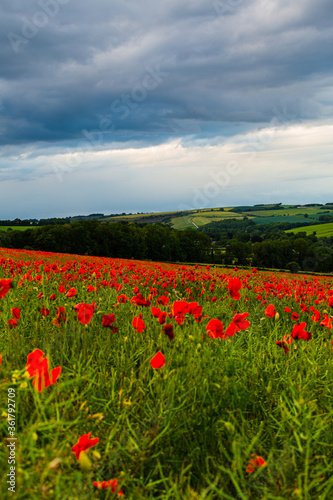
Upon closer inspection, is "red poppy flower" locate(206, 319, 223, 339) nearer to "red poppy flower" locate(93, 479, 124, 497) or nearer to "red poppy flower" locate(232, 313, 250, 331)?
"red poppy flower" locate(232, 313, 250, 331)

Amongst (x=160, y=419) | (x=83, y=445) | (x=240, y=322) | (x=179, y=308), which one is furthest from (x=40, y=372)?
(x=240, y=322)

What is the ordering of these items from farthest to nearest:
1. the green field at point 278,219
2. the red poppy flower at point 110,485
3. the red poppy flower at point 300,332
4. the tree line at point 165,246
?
the green field at point 278,219 < the tree line at point 165,246 < the red poppy flower at point 300,332 < the red poppy flower at point 110,485

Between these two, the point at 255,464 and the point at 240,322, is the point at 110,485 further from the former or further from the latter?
the point at 240,322

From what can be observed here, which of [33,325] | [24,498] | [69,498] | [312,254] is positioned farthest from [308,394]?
[312,254]

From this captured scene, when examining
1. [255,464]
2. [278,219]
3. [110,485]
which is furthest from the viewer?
[278,219]

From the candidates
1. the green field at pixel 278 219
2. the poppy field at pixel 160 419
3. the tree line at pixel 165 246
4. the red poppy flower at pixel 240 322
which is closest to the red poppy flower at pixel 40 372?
the poppy field at pixel 160 419

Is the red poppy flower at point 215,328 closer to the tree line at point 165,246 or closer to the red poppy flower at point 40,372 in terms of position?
the red poppy flower at point 40,372

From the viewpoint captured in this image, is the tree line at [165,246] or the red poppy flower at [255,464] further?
the tree line at [165,246]

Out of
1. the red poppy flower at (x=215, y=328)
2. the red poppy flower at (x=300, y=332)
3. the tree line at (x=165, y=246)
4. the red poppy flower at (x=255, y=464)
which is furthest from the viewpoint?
the tree line at (x=165, y=246)

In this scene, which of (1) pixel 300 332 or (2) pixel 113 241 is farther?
(2) pixel 113 241

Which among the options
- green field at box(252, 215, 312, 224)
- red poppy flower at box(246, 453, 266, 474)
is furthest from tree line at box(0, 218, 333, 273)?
red poppy flower at box(246, 453, 266, 474)

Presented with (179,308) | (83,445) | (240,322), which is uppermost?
(179,308)

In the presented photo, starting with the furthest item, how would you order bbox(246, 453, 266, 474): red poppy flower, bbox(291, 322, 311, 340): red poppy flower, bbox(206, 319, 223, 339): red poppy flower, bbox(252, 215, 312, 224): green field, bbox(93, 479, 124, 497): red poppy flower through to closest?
bbox(252, 215, 312, 224): green field, bbox(291, 322, 311, 340): red poppy flower, bbox(206, 319, 223, 339): red poppy flower, bbox(246, 453, 266, 474): red poppy flower, bbox(93, 479, 124, 497): red poppy flower

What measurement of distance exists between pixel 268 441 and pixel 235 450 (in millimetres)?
636
